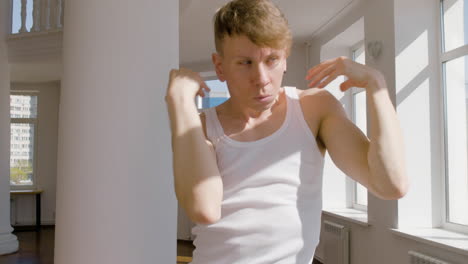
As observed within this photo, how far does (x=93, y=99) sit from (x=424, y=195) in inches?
140

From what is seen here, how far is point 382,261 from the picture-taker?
500cm

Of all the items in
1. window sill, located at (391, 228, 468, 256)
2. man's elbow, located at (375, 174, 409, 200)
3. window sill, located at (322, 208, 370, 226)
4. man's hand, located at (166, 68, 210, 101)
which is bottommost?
window sill, located at (322, 208, 370, 226)

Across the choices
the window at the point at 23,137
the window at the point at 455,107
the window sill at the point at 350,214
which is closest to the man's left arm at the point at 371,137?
the window at the point at 455,107

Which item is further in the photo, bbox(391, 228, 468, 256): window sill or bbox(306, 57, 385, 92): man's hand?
bbox(391, 228, 468, 256): window sill

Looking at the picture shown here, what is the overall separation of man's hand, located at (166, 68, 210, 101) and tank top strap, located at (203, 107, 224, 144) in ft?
0.17

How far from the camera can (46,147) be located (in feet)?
36.1

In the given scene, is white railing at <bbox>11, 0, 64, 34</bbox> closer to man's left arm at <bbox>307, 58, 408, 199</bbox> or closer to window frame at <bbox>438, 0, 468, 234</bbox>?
window frame at <bbox>438, 0, 468, 234</bbox>

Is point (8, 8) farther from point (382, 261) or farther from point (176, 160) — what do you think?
point (176, 160)

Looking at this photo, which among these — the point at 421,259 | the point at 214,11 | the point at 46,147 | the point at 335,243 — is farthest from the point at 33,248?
the point at 421,259

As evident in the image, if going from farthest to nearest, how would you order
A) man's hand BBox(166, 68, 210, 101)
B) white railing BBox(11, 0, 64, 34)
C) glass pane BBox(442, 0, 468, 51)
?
white railing BBox(11, 0, 64, 34) < glass pane BBox(442, 0, 468, 51) < man's hand BBox(166, 68, 210, 101)

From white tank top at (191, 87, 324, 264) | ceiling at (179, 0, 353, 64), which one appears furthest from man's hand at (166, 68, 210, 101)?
ceiling at (179, 0, 353, 64)

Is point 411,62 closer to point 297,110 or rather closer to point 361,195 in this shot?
point 361,195

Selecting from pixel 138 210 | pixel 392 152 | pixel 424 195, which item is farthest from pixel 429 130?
pixel 392 152

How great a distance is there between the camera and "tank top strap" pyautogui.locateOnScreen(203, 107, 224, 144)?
984mm
